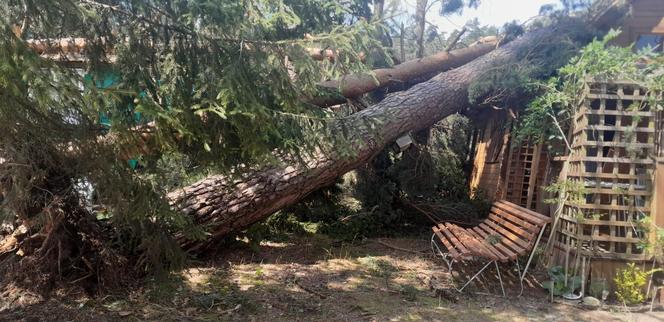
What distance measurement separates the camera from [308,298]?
14.1 ft

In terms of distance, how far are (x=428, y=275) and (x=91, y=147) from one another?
393cm

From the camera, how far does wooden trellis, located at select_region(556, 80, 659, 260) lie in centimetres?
438

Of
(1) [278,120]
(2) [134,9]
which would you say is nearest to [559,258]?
(1) [278,120]

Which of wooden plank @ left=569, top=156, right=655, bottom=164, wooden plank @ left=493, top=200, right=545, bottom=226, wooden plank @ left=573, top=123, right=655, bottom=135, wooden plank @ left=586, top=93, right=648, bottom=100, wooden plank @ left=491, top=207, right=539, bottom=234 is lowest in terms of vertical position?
wooden plank @ left=491, top=207, right=539, bottom=234

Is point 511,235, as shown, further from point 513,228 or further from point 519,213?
point 519,213

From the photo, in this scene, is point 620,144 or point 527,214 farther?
point 527,214

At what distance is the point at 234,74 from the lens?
290 centimetres

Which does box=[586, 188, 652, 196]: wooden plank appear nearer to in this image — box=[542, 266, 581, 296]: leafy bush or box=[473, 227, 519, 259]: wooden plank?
box=[542, 266, 581, 296]: leafy bush

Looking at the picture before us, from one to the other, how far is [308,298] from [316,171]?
186cm

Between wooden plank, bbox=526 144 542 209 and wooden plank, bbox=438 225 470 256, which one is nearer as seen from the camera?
wooden plank, bbox=438 225 470 256

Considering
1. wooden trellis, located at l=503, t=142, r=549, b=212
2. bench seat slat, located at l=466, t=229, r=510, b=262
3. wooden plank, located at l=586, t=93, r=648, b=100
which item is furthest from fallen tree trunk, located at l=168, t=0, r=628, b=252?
wooden plank, located at l=586, t=93, r=648, b=100

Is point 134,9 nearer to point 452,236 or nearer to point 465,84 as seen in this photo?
point 452,236

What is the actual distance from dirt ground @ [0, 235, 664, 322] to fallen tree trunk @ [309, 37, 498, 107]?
2567 mm

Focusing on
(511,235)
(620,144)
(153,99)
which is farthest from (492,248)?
(153,99)
